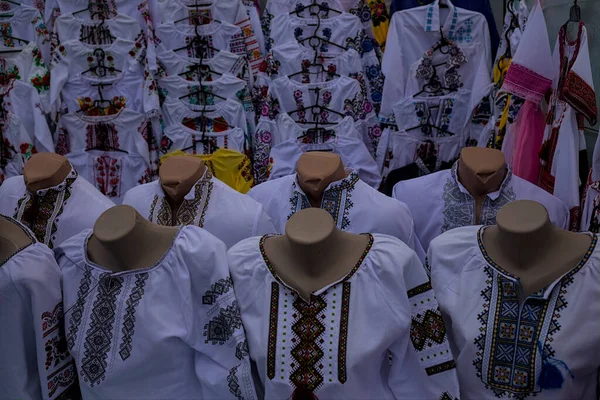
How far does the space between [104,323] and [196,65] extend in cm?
210

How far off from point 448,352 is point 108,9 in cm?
296

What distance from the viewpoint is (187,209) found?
2164mm

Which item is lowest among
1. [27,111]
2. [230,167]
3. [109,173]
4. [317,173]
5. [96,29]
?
[109,173]

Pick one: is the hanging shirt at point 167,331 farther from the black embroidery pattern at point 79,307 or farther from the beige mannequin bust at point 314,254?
the beige mannequin bust at point 314,254

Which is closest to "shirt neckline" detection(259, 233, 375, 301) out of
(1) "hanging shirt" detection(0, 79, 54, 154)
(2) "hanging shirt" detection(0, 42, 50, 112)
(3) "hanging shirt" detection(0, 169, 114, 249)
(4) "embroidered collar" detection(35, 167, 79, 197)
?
(3) "hanging shirt" detection(0, 169, 114, 249)

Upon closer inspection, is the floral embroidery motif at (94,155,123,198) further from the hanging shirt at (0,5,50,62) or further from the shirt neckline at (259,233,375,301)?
the shirt neckline at (259,233,375,301)

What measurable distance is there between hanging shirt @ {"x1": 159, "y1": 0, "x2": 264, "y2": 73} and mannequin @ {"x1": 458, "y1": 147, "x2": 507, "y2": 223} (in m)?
1.71

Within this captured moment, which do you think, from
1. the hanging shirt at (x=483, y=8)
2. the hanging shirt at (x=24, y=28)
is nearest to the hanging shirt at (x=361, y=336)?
the hanging shirt at (x=483, y=8)

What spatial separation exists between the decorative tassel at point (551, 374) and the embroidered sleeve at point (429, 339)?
0.80ft

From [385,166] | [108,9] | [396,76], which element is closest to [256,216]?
[385,166]

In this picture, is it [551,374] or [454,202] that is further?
[454,202]

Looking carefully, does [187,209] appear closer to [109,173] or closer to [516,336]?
[516,336]

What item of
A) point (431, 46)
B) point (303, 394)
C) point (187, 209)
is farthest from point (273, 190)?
point (431, 46)

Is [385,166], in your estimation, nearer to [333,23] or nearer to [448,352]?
[333,23]
